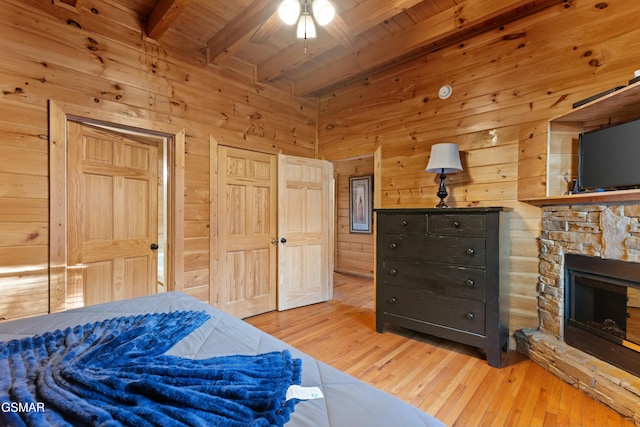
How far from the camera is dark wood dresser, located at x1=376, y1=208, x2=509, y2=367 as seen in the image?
227cm

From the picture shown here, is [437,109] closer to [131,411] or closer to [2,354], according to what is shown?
[131,411]

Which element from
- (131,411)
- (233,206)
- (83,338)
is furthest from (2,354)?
(233,206)

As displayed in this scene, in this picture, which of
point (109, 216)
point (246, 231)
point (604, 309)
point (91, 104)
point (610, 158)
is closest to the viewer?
point (610, 158)

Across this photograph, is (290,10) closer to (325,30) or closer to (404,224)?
(325,30)

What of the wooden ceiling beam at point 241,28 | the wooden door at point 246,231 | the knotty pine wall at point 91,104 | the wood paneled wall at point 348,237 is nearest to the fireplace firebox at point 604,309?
the wooden door at point 246,231

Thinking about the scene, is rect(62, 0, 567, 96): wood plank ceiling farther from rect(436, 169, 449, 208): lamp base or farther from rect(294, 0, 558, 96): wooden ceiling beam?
rect(436, 169, 449, 208): lamp base

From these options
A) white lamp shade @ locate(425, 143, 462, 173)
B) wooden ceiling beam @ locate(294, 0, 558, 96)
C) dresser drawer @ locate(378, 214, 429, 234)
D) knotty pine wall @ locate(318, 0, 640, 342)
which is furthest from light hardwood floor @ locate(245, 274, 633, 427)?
wooden ceiling beam @ locate(294, 0, 558, 96)

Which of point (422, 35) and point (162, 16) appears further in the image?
point (422, 35)

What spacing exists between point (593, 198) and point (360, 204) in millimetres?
3985

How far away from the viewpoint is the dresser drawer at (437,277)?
2.34 metres

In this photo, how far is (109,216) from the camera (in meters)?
2.76

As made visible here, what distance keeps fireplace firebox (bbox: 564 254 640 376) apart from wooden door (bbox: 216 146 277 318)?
2.86 metres

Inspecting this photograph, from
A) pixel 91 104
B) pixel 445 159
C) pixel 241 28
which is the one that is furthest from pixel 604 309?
pixel 91 104

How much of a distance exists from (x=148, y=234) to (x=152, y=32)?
1.92m
